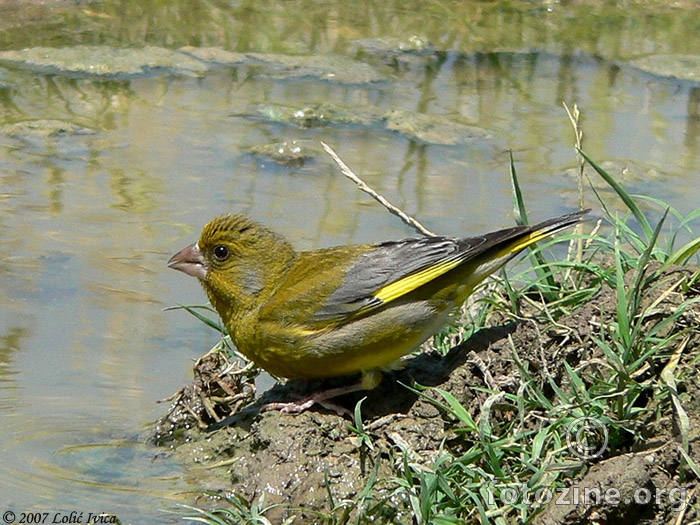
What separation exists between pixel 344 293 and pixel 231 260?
573 mm

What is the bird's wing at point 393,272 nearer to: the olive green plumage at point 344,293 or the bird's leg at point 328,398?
the olive green plumage at point 344,293

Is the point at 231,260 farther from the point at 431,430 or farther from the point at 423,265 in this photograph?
the point at 431,430

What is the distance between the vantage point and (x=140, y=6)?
11.9 metres

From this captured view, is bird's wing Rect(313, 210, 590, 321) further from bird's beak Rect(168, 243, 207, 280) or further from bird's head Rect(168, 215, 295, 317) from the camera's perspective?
bird's beak Rect(168, 243, 207, 280)

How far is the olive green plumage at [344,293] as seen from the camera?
199 inches

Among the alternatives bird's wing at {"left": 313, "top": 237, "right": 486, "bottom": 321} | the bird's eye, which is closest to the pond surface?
the bird's eye

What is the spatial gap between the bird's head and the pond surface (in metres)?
0.75

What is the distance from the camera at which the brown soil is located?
13.7 ft

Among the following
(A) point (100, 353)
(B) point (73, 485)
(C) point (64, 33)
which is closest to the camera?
(B) point (73, 485)

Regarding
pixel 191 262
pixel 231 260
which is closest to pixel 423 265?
pixel 231 260

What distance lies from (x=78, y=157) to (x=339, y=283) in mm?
4024

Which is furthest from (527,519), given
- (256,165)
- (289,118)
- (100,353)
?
(289,118)

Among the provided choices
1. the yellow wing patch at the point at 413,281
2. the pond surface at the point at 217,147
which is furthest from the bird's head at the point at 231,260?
the pond surface at the point at 217,147

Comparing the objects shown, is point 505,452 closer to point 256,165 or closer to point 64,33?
point 256,165
